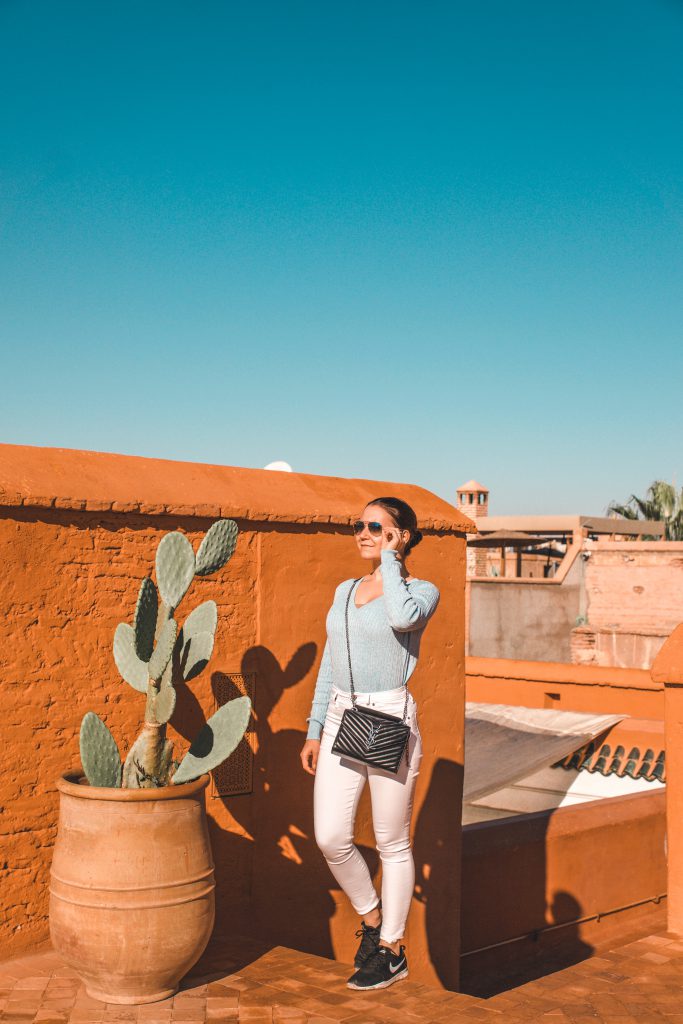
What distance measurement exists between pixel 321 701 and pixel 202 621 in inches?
25.2

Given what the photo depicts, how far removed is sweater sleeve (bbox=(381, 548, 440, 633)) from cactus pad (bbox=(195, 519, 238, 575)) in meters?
0.69

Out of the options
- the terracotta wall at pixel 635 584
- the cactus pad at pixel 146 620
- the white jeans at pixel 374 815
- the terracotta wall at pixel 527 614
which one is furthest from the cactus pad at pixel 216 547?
the terracotta wall at pixel 527 614

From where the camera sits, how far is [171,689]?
415 centimetres

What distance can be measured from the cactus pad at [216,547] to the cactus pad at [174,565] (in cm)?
9

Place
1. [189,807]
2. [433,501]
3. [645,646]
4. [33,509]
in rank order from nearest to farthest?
[189,807], [33,509], [433,501], [645,646]

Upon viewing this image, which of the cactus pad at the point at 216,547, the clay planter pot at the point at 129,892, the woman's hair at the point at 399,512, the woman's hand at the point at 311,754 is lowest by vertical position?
the clay planter pot at the point at 129,892

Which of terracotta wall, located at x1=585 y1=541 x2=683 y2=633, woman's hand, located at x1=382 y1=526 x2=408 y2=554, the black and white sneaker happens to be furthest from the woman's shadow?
terracotta wall, located at x1=585 y1=541 x2=683 y2=633

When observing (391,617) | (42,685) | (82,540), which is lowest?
(42,685)

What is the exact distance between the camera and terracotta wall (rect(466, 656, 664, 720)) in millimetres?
11352

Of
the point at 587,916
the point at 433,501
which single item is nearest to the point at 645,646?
the point at 587,916

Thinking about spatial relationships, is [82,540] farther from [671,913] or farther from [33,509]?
[671,913]

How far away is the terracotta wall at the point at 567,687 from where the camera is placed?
1135cm

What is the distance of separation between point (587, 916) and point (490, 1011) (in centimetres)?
458

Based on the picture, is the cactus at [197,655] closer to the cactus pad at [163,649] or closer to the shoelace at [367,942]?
the cactus pad at [163,649]
